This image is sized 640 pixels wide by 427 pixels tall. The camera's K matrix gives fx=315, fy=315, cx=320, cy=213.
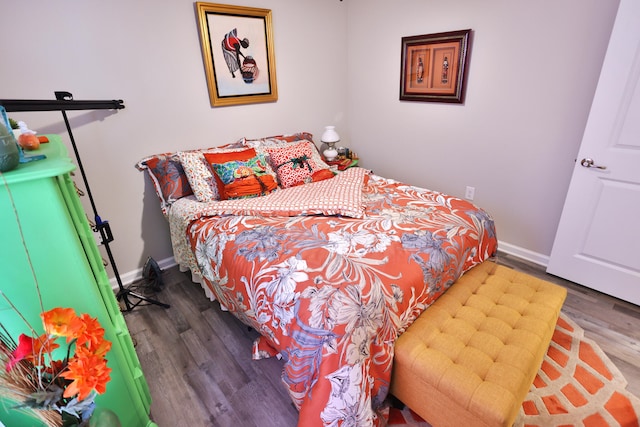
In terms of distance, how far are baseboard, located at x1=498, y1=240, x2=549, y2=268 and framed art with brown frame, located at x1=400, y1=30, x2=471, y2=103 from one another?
4.23ft

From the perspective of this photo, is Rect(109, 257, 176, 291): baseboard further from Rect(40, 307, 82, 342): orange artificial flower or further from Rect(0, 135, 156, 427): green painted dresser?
Rect(40, 307, 82, 342): orange artificial flower

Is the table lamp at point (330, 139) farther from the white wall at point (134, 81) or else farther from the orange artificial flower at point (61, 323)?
the orange artificial flower at point (61, 323)

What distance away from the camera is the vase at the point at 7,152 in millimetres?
799

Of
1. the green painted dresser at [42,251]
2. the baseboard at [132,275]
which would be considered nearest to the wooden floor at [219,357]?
the baseboard at [132,275]

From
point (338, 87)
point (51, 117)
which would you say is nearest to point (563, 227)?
point (338, 87)

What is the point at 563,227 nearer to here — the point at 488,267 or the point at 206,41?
the point at 488,267

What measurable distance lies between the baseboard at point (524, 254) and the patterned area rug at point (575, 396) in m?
0.85

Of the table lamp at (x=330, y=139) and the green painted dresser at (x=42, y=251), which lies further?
the table lamp at (x=330, y=139)

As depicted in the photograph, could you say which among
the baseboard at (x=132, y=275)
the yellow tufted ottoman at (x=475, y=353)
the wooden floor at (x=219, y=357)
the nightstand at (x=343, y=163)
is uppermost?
the nightstand at (x=343, y=163)

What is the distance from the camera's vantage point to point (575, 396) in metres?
1.48

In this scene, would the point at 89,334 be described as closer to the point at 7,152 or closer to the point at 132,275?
the point at 7,152

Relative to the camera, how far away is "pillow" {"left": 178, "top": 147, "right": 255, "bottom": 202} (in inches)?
88.1

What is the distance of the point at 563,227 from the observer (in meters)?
2.21

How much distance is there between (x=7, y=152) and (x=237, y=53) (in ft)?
7.12
